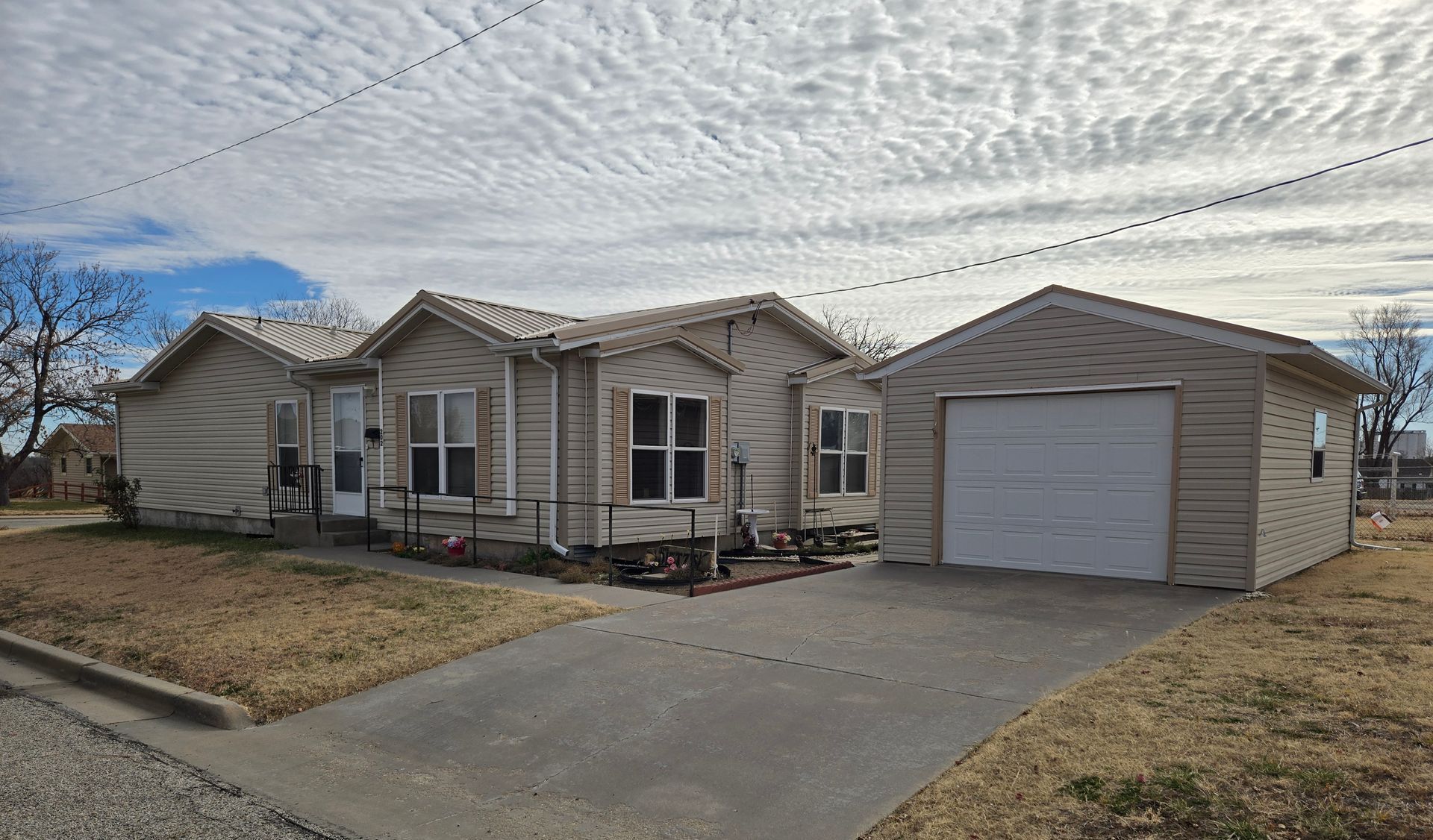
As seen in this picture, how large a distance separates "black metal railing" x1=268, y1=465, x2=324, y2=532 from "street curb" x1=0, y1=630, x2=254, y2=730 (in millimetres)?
6375

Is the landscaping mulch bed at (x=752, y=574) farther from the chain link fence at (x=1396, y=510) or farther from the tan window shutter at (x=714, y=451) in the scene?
the chain link fence at (x=1396, y=510)

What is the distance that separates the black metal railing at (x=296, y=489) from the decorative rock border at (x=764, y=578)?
787 cm

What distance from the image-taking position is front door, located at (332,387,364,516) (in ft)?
48.6

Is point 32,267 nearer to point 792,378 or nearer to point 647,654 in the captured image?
point 792,378

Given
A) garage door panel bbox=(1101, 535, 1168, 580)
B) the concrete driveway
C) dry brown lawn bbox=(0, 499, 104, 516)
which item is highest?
garage door panel bbox=(1101, 535, 1168, 580)

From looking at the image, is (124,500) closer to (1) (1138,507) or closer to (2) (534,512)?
(2) (534,512)

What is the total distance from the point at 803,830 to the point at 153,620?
7612 mm

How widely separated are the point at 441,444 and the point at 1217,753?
10.8 meters

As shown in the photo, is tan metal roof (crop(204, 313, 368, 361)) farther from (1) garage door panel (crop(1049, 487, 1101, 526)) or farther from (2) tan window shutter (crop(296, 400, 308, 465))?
(1) garage door panel (crop(1049, 487, 1101, 526))

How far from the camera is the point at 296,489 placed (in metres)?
15.9

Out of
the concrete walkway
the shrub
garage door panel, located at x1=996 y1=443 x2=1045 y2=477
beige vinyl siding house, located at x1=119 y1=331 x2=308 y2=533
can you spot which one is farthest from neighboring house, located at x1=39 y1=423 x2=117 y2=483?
garage door panel, located at x1=996 y1=443 x2=1045 y2=477

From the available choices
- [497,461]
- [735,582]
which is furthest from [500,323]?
[735,582]

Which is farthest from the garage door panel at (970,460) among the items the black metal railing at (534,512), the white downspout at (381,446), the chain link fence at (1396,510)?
the chain link fence at (1396,510)

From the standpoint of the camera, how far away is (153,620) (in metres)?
8.90
